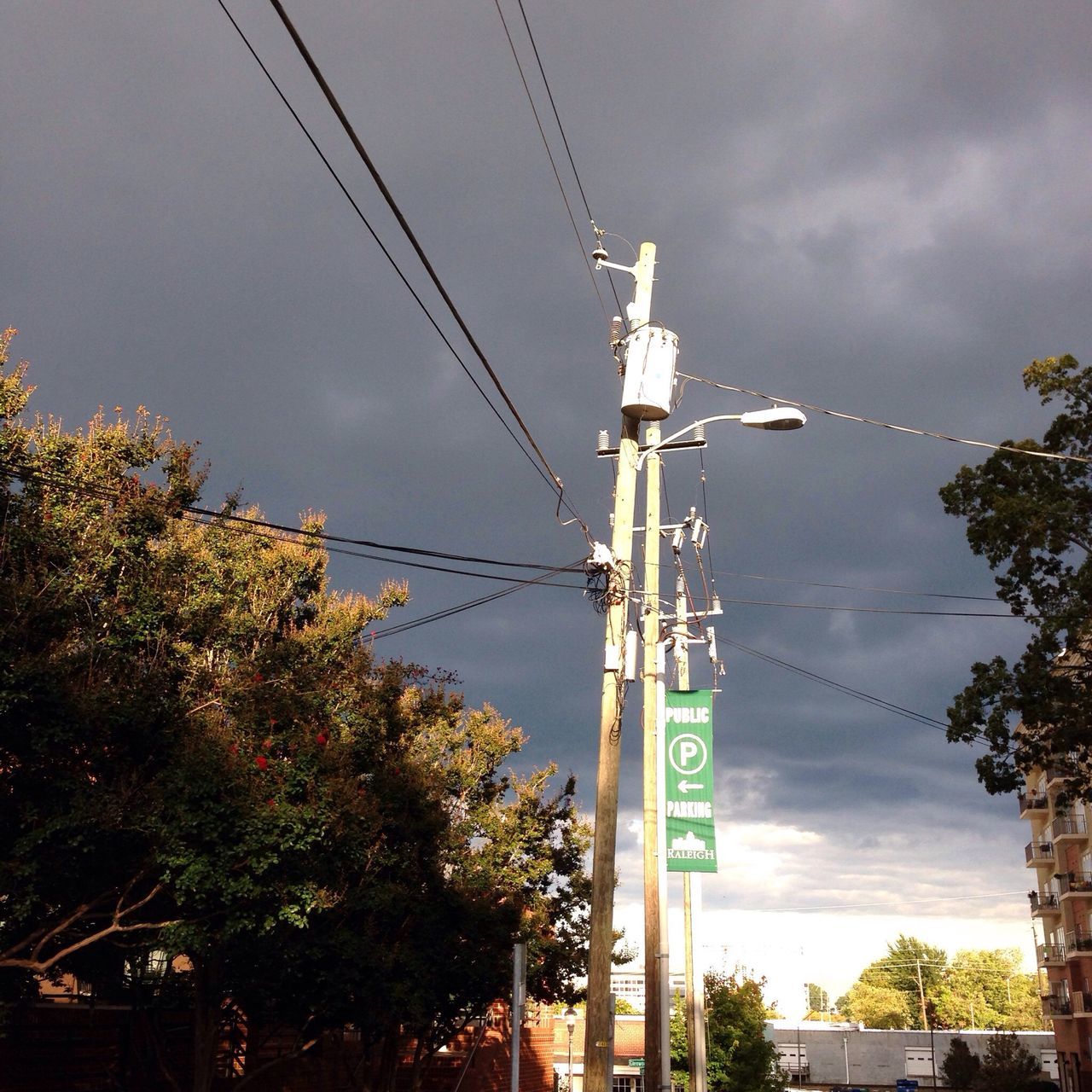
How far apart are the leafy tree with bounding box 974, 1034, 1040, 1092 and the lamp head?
62741 mm

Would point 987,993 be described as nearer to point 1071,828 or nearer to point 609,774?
point 1071,828

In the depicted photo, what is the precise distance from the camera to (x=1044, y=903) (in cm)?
6744

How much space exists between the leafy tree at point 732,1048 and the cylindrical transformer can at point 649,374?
31.2 meters

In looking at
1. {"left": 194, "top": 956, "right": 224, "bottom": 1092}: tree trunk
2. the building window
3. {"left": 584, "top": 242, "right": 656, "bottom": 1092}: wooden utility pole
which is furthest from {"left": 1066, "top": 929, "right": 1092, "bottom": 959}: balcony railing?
{"left": 584, "top": 242, "right": 656, "bottom": 1092}: wooden utility pole

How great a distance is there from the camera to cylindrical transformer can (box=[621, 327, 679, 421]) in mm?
13703

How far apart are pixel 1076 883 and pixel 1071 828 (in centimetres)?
345

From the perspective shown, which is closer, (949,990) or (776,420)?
(776,420)

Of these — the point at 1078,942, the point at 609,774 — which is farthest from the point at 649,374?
the point at 1078,942

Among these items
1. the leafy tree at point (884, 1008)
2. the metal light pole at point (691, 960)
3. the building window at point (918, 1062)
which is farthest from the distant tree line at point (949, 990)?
the metal light pole at point (691, 960)

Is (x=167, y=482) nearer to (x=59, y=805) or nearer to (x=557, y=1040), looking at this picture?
(x=59, y=805)

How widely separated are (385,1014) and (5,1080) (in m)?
6.47

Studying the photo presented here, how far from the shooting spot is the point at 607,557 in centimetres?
1376

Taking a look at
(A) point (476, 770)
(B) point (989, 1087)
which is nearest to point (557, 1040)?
(B) point (989, 1087)

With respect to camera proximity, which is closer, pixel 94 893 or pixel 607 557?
pixel 607 557
